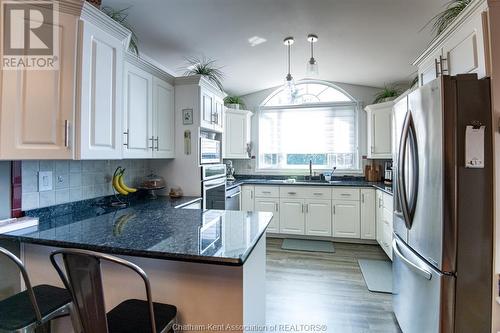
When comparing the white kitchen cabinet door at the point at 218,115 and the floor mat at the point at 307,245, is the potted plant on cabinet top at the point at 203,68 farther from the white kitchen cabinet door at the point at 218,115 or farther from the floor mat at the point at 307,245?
the floor mat at the point at 307,245

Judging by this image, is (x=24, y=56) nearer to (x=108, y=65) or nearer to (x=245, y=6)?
(x=108, y=65)

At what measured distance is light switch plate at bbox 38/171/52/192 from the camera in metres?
1.74

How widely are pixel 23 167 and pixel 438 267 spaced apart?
2.58 metres

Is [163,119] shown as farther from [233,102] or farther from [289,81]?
[233,102]

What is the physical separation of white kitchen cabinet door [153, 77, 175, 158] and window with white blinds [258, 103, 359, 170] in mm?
2294

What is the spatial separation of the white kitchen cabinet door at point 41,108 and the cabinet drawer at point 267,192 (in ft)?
9.66

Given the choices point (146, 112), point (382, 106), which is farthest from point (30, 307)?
point (382, 106)

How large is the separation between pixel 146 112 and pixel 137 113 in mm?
130

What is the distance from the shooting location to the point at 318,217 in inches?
154

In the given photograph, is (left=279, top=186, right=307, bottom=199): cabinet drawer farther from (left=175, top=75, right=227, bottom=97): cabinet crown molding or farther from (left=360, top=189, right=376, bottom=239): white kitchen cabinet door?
(left=175, top=75, right=227, bottom=97): cabinet crown molding

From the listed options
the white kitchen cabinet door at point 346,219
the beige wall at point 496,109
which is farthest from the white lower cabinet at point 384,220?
the beige wall at point 496,109

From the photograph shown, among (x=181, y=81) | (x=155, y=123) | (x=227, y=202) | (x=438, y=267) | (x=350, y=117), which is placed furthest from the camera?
(x=350, y=117)

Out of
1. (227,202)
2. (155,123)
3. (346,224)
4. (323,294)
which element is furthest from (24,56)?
(346,224)

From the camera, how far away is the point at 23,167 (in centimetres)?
→ 164
